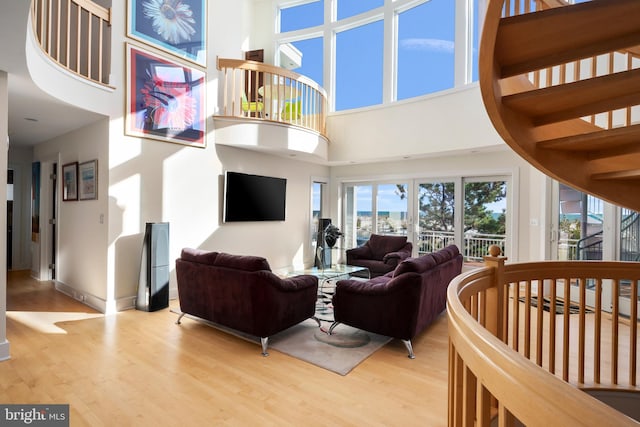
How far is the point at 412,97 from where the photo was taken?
5.78 metres

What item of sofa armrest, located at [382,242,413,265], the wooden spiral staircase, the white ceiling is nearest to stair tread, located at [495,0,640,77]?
the wooden spiral staircase

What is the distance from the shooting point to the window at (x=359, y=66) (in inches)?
256

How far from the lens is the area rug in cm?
276

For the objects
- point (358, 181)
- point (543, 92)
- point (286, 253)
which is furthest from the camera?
point (358, 181)

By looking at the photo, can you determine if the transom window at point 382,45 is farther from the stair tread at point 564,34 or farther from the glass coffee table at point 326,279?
the stair tread at point 564,34

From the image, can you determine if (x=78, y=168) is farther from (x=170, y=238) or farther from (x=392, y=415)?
(x=392, y=415)

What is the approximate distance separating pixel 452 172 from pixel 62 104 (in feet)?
19.1

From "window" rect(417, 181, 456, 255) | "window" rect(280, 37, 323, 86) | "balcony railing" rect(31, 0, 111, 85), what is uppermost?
"window" rect(280, 37, 323, 86)

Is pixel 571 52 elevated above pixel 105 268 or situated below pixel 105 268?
above

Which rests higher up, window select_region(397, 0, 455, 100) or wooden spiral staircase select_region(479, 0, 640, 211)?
window select_region(397, 0, 455, 100)

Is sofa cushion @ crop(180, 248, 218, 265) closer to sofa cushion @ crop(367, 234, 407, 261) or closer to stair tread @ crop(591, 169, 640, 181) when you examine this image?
stair tread @ crop(591, 169, 640, 181)

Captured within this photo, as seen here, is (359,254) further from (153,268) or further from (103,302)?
(103,302)

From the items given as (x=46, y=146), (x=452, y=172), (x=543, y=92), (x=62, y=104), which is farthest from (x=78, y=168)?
(x=452, y=172)

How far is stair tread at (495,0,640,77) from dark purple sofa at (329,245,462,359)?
1816 millimetres
